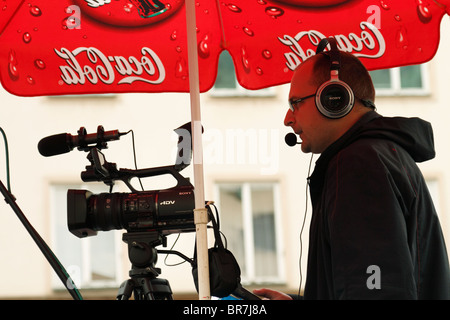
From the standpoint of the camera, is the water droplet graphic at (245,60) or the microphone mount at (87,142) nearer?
the microphone mount at (87,142)

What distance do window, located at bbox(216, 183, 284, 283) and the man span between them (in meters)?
11.0

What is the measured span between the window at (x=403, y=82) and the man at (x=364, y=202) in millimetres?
11796

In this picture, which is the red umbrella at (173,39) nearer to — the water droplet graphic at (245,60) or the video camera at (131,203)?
the water droplet graphic at (245,60)

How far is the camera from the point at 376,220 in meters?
1.83

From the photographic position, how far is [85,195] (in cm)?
249

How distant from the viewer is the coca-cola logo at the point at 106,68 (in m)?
2.99

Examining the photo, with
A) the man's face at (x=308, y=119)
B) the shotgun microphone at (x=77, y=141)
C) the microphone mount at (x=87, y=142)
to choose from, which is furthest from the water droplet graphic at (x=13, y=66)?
the man's face at (x=308, y=119)

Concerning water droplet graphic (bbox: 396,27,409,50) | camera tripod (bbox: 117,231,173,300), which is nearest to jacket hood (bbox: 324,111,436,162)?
camera tripod (bbox: 117,231,173,300)

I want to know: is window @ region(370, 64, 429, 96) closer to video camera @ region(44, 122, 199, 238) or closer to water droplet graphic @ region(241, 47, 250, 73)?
water droplet graphic @ region(241, 47, 250, 73)

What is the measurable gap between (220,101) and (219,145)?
916mm

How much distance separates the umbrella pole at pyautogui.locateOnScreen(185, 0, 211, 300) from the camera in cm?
211

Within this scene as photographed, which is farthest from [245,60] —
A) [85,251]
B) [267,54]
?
[85,251]
